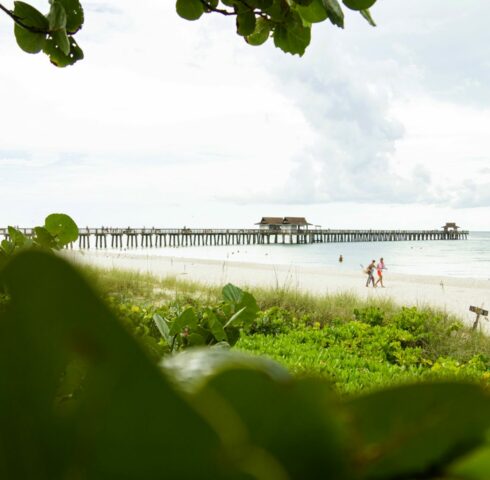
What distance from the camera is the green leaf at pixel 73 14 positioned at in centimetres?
166

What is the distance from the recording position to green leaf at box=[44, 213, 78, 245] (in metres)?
1.49

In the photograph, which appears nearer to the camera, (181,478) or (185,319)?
(181,478)

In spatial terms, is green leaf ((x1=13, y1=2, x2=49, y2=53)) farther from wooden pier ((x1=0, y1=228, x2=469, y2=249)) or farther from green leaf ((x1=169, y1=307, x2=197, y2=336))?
wooden pier ((x1=0, y1=228, x2=469, y2=249))

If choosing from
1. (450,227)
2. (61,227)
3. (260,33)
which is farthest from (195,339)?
(450,227)

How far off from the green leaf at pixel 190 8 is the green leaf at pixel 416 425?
1635mm

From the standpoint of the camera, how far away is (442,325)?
9.37 metres

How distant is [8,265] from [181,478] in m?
0.10

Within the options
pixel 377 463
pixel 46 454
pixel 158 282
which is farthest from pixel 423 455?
pixel 158 282

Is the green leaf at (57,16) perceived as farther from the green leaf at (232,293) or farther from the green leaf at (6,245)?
the green leaf at (232,293)

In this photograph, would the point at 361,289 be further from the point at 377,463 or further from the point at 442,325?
the point at 377,463

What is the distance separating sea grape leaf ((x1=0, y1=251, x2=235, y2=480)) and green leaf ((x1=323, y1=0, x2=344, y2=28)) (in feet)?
4.40

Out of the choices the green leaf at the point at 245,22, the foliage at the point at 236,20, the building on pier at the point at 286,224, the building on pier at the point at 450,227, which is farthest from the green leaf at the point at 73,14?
the building on pier at the point at 450,227

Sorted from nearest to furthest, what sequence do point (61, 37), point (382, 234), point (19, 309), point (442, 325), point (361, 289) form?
1. point (19, 309)
2. point (61, 37)
3. point (442, 325)
4. point (361, 289)
5. point (382, 234)

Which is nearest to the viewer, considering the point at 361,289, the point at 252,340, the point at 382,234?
the point at 252,340
